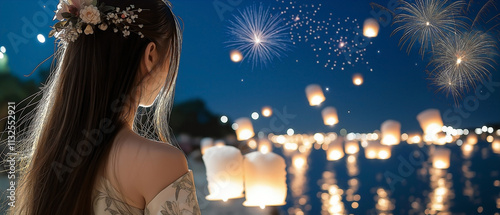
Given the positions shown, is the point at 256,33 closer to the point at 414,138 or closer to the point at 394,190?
the point at 394,190

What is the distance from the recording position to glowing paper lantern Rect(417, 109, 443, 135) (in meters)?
7.17

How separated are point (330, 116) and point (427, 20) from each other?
7.61 feet

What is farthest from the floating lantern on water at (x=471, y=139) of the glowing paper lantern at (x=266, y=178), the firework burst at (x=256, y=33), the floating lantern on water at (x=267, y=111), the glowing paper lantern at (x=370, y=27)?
the glowing paper lantern at (x=266, y=178)

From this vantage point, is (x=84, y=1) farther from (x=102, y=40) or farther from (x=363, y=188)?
(x=363, y=188)

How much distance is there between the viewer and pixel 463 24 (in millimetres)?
6066

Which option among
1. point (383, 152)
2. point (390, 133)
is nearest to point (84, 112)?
point (390, 133)

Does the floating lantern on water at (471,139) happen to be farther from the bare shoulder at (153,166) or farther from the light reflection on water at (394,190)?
the bare shoulder at (153,166)

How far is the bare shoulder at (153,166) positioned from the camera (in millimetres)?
749

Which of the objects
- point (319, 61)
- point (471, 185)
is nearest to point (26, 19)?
point (319, 61)

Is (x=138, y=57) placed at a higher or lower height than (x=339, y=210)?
lower

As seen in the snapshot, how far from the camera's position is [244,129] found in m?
6.55

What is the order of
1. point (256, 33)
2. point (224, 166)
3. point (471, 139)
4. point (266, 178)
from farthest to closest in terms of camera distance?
1. point (471, 139)
2. point (256, 33)
3. point (224, 166)
4. point (266, 178)

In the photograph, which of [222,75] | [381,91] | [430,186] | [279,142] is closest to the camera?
[430,186]

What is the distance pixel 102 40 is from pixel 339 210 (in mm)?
3848
